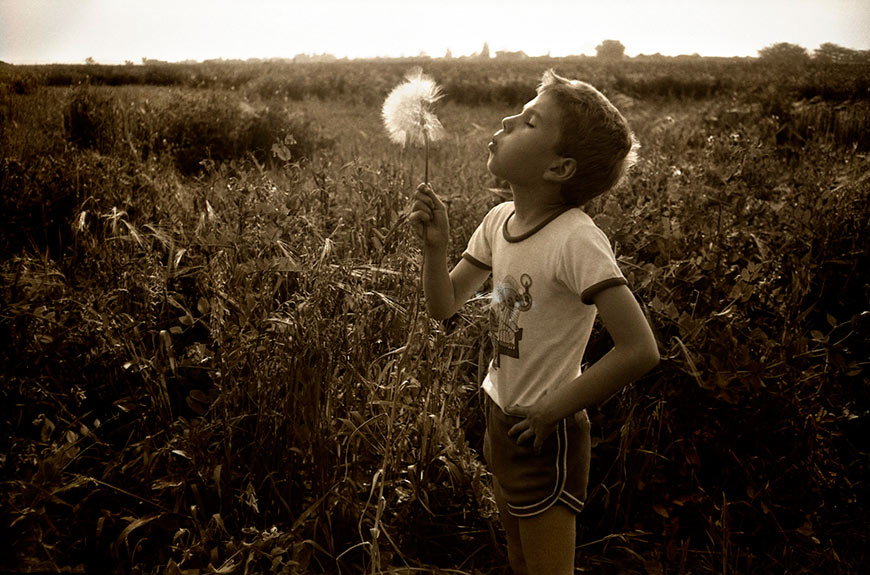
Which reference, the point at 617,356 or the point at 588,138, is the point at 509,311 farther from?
the point at 588,138

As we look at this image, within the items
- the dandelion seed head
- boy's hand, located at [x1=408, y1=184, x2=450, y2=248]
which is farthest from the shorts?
the dandelion seed head

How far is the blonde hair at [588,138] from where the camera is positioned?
131 centimetres

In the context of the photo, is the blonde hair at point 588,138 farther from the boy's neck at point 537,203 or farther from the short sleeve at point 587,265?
the short sleeve at point 587,265

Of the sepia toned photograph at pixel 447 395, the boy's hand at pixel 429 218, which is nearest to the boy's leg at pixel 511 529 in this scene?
the sepia toned photograph at pixel 447 395

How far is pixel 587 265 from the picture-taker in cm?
119

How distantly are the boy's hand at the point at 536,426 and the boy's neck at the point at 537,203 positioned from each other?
0.42m

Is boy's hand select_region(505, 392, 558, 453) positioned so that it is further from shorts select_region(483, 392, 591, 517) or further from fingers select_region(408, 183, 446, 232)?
fingers select_region(408, 183, 446, 232)

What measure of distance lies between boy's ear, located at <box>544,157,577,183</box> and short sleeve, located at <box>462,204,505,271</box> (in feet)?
0.81

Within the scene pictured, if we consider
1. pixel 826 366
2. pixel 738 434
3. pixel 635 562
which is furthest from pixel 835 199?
pixel 635 562

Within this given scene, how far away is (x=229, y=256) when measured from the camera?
7.77 feet

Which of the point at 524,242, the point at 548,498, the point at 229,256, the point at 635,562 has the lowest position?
the point at 635,562

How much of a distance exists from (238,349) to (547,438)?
110 centimetres

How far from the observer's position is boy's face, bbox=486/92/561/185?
133 centimetres

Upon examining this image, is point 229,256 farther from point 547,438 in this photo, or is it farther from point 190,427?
point 547,438
